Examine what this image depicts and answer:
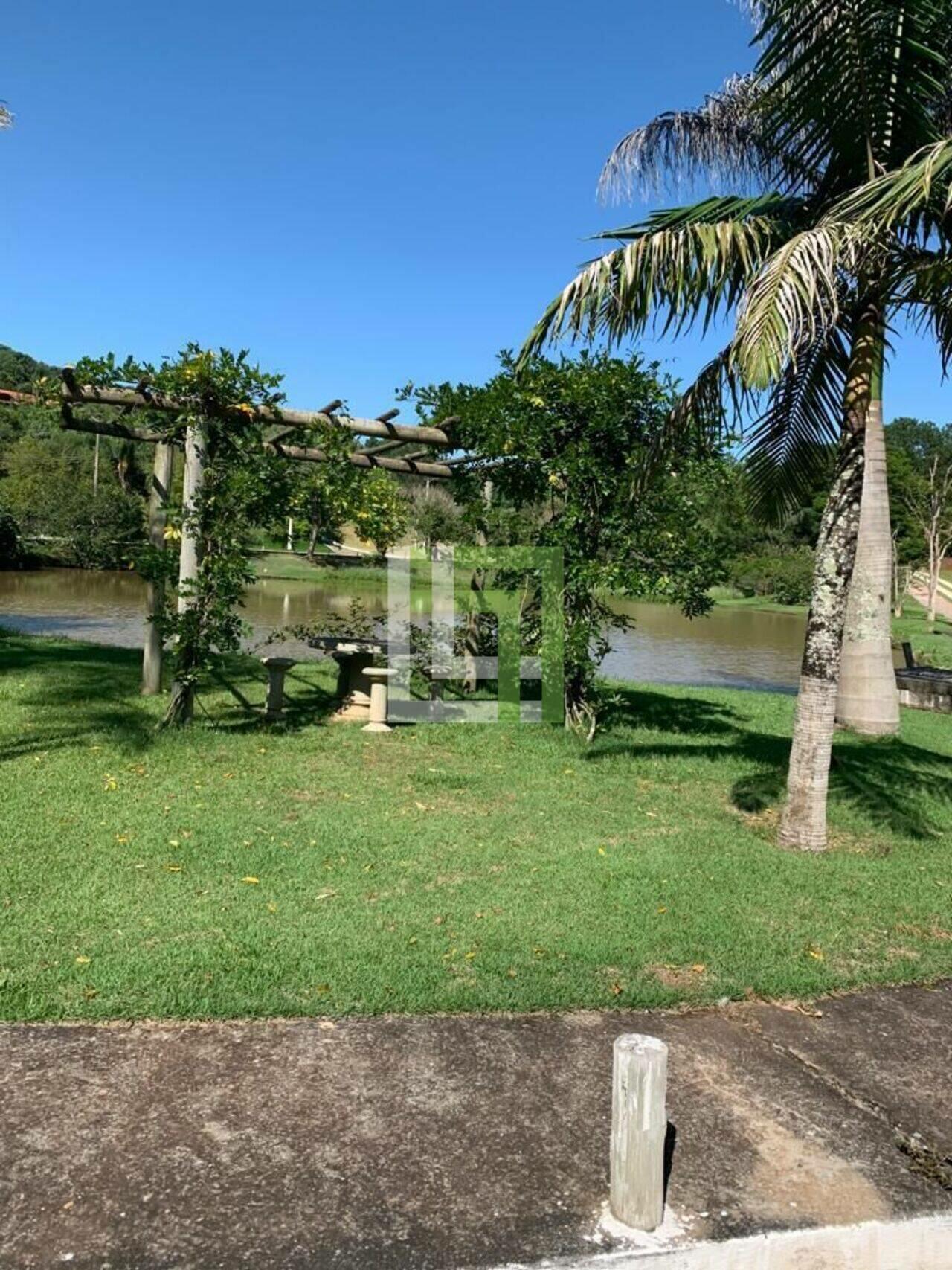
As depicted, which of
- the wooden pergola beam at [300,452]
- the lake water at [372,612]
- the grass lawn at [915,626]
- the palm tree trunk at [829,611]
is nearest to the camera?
the palm tree trunk at [829,611]

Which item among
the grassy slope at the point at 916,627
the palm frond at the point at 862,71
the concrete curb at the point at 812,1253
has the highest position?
the palm frond at the point at 862,71

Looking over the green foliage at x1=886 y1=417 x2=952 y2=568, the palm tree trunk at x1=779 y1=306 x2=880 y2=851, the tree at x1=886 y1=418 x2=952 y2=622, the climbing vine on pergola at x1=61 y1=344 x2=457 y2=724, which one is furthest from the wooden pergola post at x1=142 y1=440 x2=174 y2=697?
the tree at x1=886 y1=418 x2=952 y2=622

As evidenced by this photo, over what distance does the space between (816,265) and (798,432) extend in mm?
2905

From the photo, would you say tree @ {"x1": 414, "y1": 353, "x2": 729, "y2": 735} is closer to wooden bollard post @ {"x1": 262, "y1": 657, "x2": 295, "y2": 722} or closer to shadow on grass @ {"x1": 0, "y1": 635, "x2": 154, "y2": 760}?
wooden bollard post @ {"x1": 262, "y1": 657, "x2": 295, "y2": 722}

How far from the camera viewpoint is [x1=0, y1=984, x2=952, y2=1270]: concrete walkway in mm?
2510

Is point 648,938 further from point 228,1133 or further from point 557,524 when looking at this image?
point 557,524

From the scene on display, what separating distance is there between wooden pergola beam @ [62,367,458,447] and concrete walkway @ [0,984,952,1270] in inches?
248

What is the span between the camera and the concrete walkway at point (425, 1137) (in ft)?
8.23

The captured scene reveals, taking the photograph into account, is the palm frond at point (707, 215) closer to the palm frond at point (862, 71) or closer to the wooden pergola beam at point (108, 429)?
the palm frond at point (862, 71)

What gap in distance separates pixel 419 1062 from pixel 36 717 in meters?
6.64

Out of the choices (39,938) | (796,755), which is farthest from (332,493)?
(39,938)

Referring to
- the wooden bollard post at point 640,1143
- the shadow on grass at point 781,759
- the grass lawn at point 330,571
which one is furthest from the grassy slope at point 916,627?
the wooden bollard post at point 640,1143

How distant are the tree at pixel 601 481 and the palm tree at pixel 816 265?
1500 millimetres

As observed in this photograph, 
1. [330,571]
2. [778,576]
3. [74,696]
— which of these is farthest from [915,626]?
[74,696]
